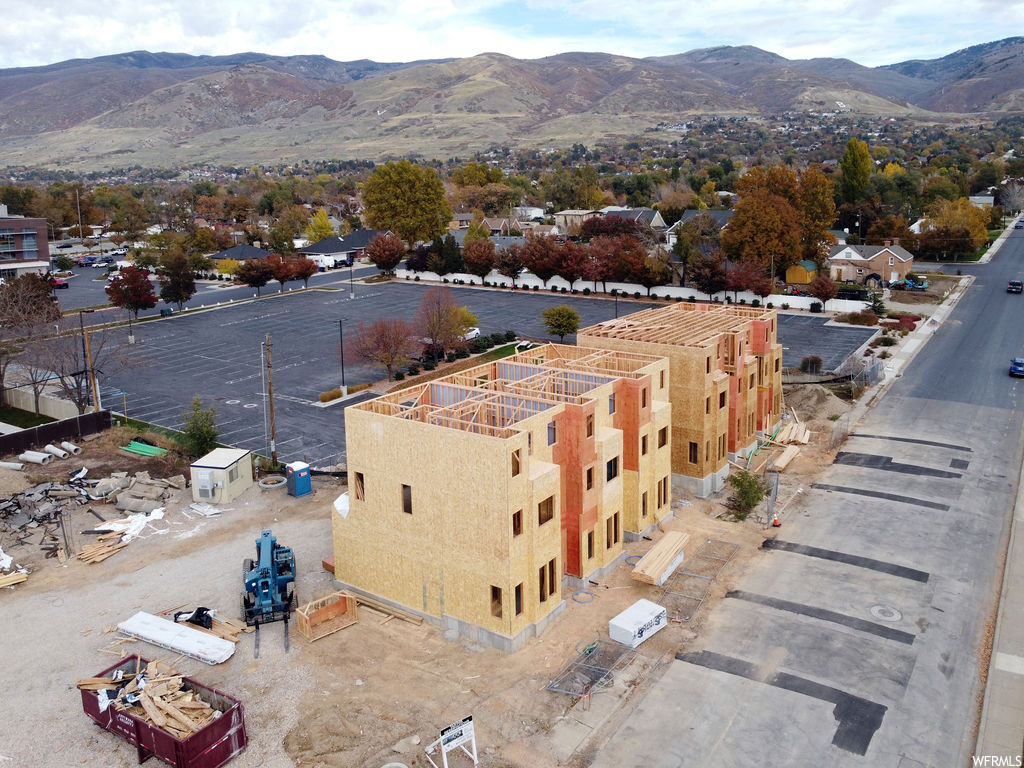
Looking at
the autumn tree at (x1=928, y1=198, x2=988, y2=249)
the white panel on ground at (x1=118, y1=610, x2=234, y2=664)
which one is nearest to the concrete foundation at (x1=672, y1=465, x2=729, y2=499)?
the white panel on ground at (x1=118, y1=610, x2=234, y2=664)

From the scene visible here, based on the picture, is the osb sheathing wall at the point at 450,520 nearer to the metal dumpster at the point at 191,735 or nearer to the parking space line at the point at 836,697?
the parking space line at the point at 836,697

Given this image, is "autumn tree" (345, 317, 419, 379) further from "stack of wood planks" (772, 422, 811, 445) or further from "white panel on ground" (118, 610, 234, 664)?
"white panel on ground" (118, 610, 234, 664)

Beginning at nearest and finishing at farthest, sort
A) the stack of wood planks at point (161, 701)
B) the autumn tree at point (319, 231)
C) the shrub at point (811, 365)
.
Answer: the stack of wood planks at point (161, 701), the shrub at point (811, 365), the autumn tree at point (319, 231)

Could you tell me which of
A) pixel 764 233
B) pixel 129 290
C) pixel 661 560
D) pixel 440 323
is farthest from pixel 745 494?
pixel 129 290

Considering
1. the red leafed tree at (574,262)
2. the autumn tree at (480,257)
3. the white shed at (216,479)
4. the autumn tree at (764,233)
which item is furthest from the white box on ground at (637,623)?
the autumn tree at (480,257)

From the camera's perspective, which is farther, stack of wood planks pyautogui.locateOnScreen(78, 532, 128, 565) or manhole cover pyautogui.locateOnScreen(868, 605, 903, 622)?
stack of wood planks pyautogui.locateOnScreen(78, 532, 128, 565)

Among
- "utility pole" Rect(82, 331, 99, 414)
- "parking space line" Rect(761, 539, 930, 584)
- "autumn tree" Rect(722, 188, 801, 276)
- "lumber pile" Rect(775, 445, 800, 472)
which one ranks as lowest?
"parking space line" Rect(761, 539, 930, 584)

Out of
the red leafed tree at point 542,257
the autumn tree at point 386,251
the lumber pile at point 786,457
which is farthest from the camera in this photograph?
→ the autumn tree at point 386,251
